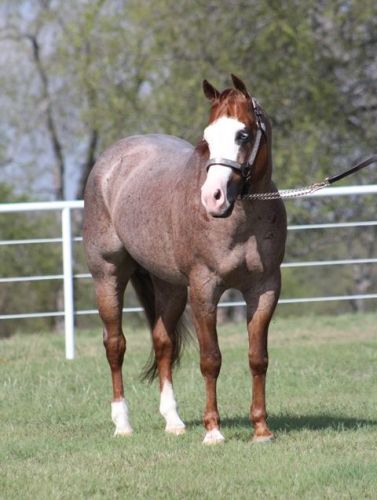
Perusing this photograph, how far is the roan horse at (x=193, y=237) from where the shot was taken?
20.2 feet

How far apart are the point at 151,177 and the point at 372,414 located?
2.03 m

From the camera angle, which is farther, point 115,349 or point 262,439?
point 115,349

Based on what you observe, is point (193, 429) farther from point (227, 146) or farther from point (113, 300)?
point (227, 146)

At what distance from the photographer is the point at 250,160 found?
6.19m

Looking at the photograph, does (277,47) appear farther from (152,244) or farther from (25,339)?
(152,244)

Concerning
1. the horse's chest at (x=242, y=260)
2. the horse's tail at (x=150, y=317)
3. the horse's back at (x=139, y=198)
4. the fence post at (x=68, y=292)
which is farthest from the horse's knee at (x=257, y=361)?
the fence post at (x=68, y=292)

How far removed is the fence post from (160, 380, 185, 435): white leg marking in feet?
12.3

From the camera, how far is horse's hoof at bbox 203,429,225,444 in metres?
6.45

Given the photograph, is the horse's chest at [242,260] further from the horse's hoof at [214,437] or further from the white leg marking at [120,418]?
the white leg marking at [120,418]

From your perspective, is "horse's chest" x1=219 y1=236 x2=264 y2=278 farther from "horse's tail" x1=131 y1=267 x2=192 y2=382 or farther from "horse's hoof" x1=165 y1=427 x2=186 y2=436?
"horse's tail" x1=131 y1=267 x2=192 y2=382

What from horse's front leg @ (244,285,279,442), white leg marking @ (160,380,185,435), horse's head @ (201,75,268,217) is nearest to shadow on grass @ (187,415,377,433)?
white leg marking @ (160,380,185,435)

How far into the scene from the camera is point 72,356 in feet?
36.5

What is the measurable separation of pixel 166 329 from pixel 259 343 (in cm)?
118

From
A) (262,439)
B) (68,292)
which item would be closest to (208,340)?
(262,439)
